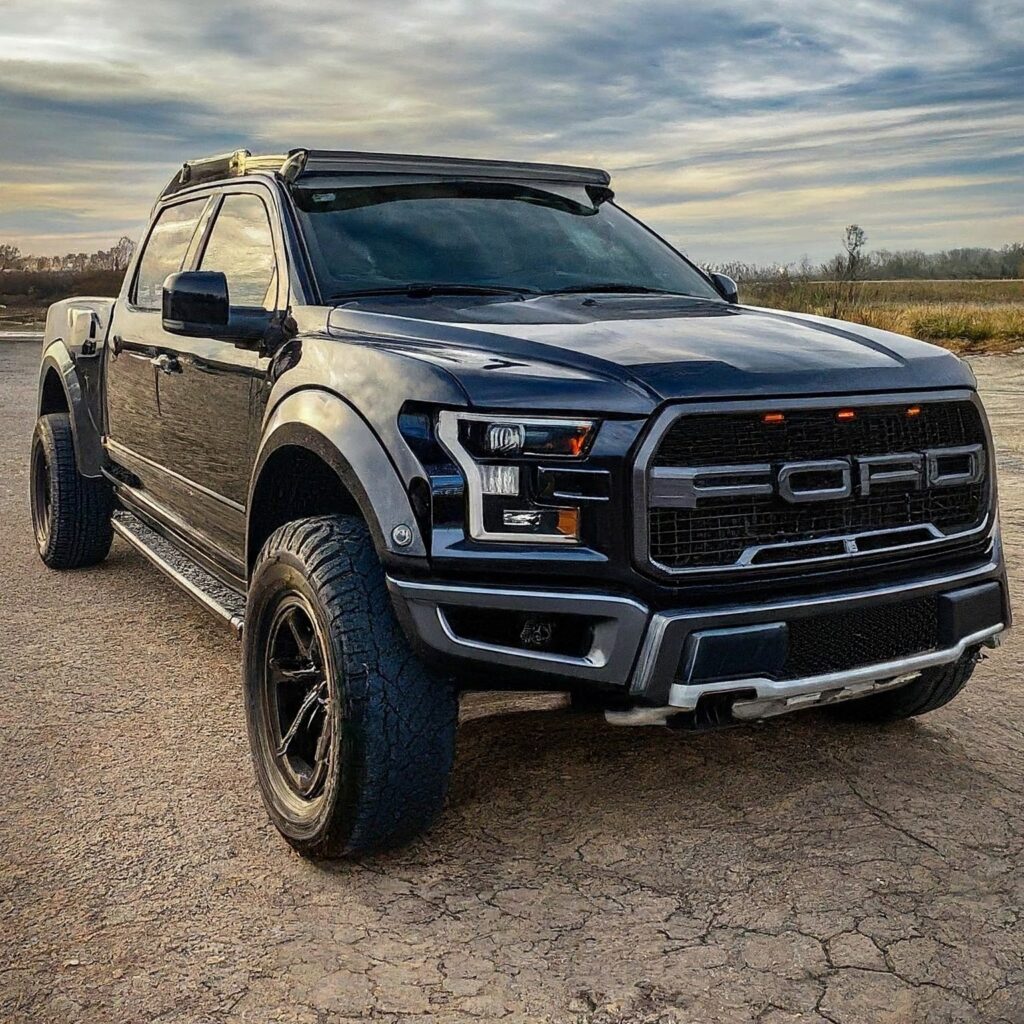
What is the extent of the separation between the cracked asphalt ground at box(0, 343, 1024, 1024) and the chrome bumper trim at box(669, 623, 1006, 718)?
1.59ft

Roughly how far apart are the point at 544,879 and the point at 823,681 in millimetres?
860

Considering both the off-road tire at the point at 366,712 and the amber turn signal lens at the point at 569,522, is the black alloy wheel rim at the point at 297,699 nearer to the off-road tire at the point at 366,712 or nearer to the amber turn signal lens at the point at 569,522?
the off-road tire at the point at 366,712

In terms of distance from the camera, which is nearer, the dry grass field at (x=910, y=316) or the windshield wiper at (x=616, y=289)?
the windshield wiper at (x=616, y=289)

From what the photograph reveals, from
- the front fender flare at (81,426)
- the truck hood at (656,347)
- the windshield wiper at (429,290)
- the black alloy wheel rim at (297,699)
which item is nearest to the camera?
the truck hood at (656,347)

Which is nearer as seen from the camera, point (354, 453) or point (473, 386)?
point (473, 386)

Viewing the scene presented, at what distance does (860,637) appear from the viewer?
3.25 m

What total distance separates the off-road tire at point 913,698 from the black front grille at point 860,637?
567 mm

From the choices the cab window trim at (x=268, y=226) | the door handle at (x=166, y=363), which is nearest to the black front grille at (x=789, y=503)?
the cab window trim at (x=268, y=226)

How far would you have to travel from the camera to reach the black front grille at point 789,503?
3006 mm

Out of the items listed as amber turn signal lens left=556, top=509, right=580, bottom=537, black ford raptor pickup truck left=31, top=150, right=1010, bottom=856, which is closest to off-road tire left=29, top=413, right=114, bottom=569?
black ford raptor pickup truck left=31, top=150, right=1010, bottom=856

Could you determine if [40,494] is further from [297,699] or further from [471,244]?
[297,699]

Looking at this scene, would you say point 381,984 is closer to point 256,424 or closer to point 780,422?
point 780,422

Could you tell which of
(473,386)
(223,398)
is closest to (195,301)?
(223,398)

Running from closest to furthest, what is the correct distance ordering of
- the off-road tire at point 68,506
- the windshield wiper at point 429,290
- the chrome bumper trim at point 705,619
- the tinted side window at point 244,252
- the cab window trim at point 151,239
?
the chrome bumper trim at point 705,619 → the windshield wiper at point 429,290 → the tinted side window at point 244,252 → the cab window trim at point 151,239 → the off-road tire at point 68,506
